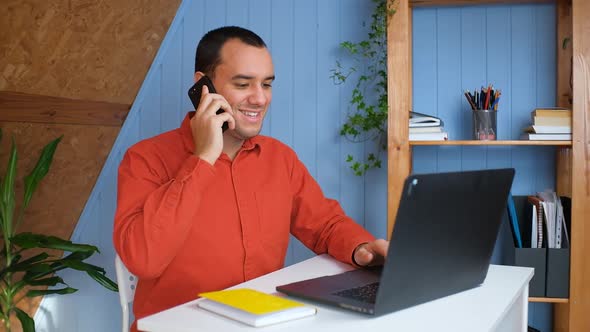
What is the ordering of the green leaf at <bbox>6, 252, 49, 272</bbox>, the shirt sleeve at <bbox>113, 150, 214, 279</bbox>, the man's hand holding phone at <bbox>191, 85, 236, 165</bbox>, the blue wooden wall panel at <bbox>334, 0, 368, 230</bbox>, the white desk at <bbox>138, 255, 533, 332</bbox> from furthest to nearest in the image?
the blue wooden wall panel at <bbox>334, 0, 368, 230</bbox> < the green leaf at <bbox>6, 252, 49, 272</bbox> < the man's hand holding phone at <bbox>191, 85, 236, 165</bbox> < the shirt sleeve at <bbox>113, 150, 214, 279</bbox> < the white desk at <bbox>138, 255, 533, 332</bbox>

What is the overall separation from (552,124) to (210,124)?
1.45 m

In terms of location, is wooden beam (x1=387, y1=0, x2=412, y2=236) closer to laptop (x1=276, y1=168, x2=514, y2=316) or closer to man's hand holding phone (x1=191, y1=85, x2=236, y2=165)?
man's hand holding phone (x1=191, y1=85, x2=236, y2=165)

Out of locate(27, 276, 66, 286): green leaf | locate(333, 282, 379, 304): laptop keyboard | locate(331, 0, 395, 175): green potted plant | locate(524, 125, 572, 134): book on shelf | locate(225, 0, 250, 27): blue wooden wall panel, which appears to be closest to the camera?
locate(333, 282, 379, 304): laptop keyboard

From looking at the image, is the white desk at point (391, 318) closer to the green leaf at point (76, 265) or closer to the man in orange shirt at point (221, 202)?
the man in orange shirt at point (221, 202)

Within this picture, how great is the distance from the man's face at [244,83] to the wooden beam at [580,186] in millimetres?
1246

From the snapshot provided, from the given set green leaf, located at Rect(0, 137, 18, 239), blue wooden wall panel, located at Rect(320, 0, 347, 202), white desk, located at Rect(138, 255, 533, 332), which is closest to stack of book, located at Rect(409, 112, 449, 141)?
blue wooden wall panel, located at Rect(320, 0, 347, 202)

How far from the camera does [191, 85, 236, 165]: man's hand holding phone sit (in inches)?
74.3

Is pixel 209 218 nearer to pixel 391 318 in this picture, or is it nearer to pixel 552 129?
pixel 391 318

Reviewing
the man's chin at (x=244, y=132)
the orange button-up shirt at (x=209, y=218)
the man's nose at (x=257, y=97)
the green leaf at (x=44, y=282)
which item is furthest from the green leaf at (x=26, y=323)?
the man's nose at (x=257, y=97)

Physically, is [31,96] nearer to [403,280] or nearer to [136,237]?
[136,237]

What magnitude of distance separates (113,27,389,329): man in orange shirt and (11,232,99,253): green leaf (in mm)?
806

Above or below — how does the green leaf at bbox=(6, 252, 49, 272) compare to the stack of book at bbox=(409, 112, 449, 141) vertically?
below

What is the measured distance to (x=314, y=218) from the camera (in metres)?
2.28

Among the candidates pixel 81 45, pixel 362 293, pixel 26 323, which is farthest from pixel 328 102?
pixel 362 293
